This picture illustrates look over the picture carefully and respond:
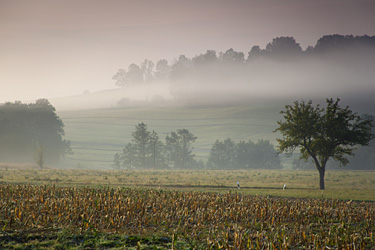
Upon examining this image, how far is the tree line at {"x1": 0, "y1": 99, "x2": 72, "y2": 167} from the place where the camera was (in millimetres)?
110938

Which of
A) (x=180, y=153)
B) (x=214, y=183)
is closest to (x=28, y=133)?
(x=180, y=153)

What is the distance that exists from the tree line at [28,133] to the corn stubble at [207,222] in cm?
9473

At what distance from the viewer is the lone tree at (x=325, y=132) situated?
1876 inches

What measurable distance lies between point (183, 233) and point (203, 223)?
2.26 m

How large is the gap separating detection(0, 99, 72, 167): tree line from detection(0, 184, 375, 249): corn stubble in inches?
3730

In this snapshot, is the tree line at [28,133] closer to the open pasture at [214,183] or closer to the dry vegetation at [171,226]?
the open pasture at [214,183]

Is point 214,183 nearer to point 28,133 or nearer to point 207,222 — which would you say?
point 207,222

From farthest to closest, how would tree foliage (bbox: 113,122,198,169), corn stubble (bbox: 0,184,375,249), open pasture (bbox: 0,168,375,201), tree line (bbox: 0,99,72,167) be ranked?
tree foliage (bbox: 113,122,198,169) → tree line (bbox: 0,99,72,167) → open pasture (bbox: 0,168,375,201) → corn stubble (bbox: 0,184,375,249)

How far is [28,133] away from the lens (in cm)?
11694

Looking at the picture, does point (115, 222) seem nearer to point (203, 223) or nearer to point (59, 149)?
point (203, 223)

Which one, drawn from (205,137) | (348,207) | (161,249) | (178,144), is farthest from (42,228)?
(205,137)

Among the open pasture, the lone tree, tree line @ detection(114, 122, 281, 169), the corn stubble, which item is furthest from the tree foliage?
the corn stubble

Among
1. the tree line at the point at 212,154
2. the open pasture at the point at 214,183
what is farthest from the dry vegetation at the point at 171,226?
the tree line at the point at 212,154

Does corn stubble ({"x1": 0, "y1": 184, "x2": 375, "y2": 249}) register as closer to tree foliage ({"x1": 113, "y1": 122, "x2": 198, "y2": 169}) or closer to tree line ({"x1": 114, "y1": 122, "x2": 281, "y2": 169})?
tree foliage ({"x1": 113, "y1": 122, "x2": 198, "y2": 169})
